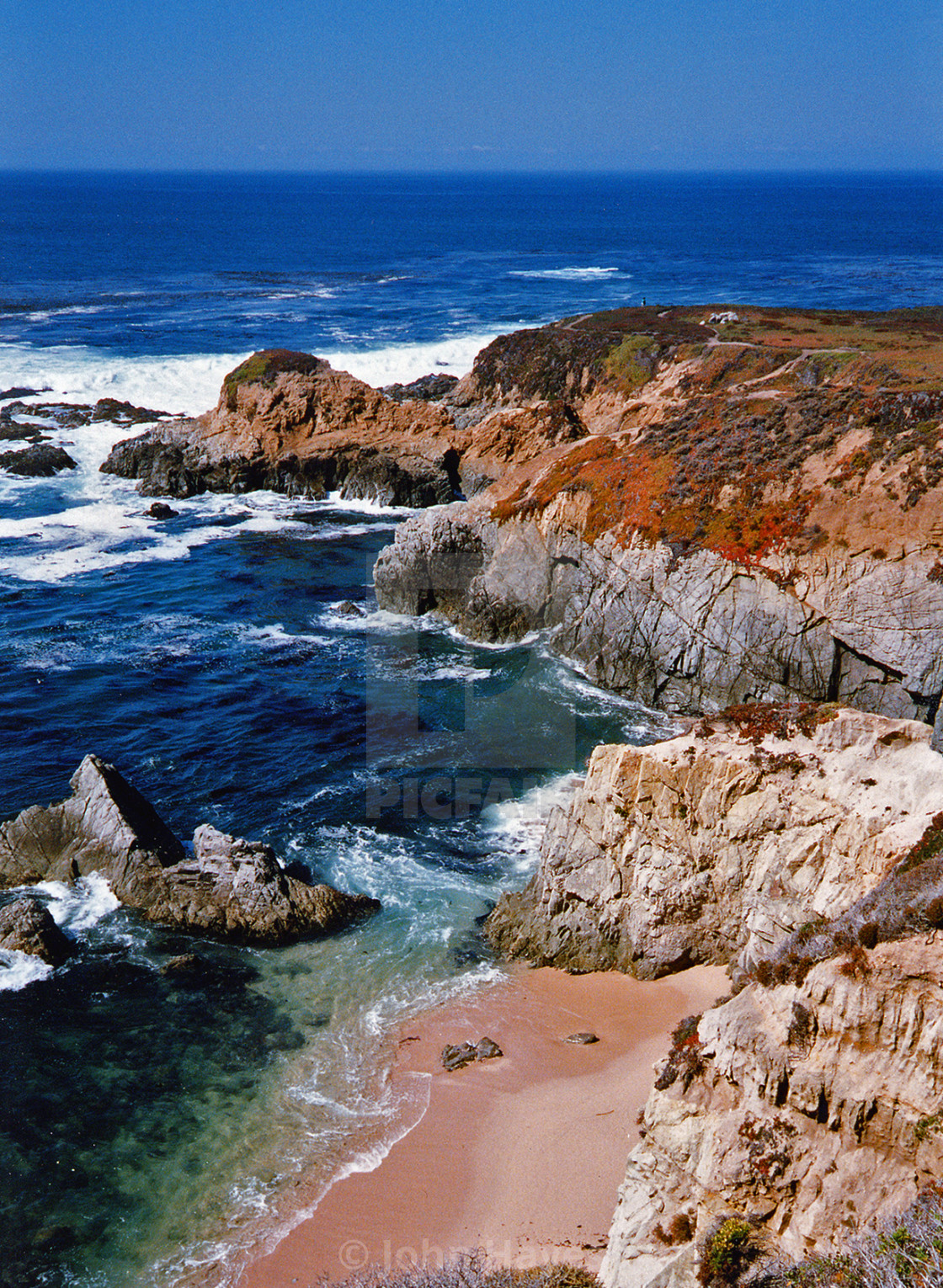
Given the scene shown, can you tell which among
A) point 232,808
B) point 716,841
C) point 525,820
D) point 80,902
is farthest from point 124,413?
point 716,841

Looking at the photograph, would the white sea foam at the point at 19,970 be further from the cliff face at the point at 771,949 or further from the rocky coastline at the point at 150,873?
the cliff face at the point at 771,949

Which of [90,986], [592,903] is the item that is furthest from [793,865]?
[90,986]

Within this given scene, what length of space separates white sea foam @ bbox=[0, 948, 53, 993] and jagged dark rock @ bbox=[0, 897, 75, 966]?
0.31ft

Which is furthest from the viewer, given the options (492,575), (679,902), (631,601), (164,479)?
(164,479)

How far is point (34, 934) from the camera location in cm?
2133

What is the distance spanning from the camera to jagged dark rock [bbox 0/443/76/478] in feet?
193

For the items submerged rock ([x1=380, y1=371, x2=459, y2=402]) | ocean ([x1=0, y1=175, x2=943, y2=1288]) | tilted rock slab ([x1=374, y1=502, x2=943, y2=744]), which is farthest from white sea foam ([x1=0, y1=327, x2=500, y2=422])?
tilted rock slab ([x1=374, y1=502, x2=943, y2=744])

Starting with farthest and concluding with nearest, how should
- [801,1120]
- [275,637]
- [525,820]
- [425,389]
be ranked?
[425,389] → [275,637] → [525,820] → [801,1120]

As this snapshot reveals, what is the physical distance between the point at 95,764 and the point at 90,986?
5.96 meters

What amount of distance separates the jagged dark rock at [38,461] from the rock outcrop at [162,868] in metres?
39.2

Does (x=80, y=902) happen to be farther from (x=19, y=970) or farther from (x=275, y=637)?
(x=275, y=637)

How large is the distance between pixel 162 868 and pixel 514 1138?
10879mm

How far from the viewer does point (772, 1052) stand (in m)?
11.7

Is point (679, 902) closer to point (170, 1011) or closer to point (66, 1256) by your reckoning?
point (170, 1011)
